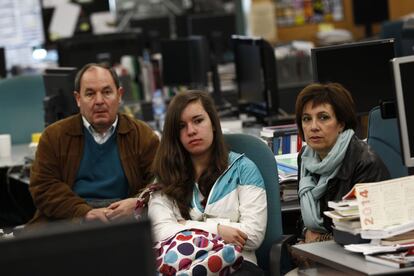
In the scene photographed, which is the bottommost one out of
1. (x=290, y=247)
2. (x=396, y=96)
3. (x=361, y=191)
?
(x=290, y=247)

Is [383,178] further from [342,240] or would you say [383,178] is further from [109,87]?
[109,87]

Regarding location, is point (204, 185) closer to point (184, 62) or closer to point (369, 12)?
point (184, 62)

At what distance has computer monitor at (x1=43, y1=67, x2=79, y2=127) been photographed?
5.43m

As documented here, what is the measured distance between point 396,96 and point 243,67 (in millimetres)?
3133

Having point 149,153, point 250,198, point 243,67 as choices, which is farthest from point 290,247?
point 243,67

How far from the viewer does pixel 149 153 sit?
4.37 m

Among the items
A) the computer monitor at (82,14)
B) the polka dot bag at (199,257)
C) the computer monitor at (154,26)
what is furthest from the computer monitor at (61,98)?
the computer monitor at (82,14)

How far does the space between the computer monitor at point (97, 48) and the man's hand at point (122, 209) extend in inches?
144

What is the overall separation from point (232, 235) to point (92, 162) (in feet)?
3.48

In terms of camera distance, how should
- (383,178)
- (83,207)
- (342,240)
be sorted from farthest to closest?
(83,207) < (383,178) < (342,240)

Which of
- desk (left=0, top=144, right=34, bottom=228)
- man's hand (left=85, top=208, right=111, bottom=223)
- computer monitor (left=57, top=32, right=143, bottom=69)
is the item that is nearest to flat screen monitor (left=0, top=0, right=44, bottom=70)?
computer monitor (left=57, top=32, right=143, bottom=69)

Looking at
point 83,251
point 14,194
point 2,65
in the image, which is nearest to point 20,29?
point 2,65

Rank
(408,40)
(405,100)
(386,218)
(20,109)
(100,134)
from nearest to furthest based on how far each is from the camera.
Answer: (386,218) → (405,100) → (100,134) → (408,40) → (20,109)

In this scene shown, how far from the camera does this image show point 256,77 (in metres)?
6.04
